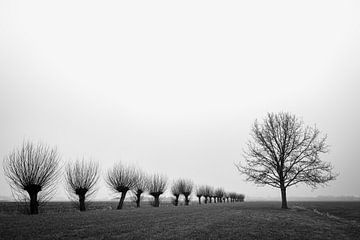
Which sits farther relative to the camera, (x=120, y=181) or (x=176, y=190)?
(x=176, y=190)

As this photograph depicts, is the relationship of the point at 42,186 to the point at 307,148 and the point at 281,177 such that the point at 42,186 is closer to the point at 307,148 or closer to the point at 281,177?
the point at 281,177

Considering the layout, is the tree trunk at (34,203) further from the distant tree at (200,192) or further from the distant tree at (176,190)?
the distant tree at (200,192)

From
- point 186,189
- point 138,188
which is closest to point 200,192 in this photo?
point 186,189

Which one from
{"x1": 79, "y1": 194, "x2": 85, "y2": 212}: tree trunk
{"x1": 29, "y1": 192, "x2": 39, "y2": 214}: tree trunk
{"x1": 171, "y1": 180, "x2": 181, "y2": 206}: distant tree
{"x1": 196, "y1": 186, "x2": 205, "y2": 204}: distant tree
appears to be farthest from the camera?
{"x1": 196, "y1": 186, "x2": 205, "y2": 204}: distant tree

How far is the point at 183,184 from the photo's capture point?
286 ft

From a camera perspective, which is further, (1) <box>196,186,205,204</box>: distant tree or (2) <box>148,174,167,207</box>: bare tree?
(1) <box>196,186,205,204</box>: distant tree

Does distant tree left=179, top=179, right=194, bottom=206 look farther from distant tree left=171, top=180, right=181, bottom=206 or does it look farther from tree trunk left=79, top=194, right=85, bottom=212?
tree trunk left=79, top=194, right=85, bottom=212

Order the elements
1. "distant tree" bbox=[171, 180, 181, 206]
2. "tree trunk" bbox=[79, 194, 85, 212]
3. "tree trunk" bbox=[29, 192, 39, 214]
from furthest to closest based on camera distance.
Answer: "distant tree" bbox=[171, 180, 181, 206], "tree trunk" bbox=[79, 194, 85, 212], "tree trunk" bbox=[29, 192, 39, 214]

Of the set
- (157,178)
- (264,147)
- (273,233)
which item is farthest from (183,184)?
(273,233)

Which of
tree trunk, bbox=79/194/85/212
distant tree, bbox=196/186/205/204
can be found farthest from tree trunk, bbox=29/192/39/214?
distant tree, bbox=196/186/205/204

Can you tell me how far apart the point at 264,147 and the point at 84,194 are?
1308 inches

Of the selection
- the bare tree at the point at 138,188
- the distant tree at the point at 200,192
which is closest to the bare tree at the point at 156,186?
the bare tree at the point at 138,188

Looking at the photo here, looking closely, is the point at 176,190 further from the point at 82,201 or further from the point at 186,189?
the point at 82,201

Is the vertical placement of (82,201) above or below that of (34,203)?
below
